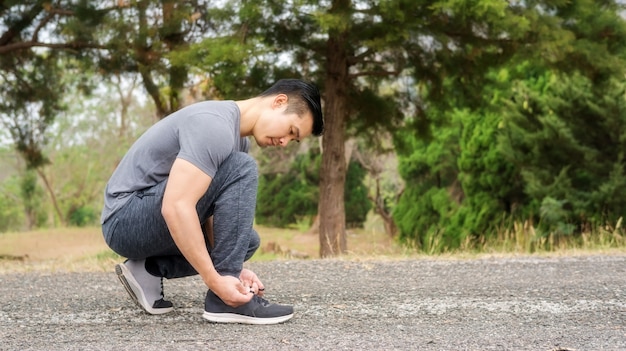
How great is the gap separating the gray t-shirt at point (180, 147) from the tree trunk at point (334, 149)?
600 centimetres

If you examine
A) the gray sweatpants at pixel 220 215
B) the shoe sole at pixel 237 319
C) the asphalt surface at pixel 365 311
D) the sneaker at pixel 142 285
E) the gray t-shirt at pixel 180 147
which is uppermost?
the gray t-shirt at pixel 180 147

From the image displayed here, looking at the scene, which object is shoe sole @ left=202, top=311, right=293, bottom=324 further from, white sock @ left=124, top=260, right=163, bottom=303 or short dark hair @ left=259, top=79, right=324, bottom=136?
short dark hair @ left=259, top=79, right=324, bottom=136

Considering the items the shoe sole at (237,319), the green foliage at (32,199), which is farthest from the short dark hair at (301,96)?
the green foliage at (32,199)

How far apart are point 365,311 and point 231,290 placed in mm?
657

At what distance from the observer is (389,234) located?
746 inches

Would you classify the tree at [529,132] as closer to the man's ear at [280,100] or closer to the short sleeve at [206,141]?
the man's ear at [280,100]

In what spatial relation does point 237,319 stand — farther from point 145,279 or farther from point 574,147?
point 574,147

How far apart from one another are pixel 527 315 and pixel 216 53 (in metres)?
4.92

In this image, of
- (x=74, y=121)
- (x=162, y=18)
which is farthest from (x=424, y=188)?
(x=74, y=121)

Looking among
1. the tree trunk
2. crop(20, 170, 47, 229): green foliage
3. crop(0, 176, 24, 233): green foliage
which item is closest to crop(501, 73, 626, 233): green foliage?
the tree trunk

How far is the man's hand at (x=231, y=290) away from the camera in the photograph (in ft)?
8.01

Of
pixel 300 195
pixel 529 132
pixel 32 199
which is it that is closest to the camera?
pixel 529 132

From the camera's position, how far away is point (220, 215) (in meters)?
2.46

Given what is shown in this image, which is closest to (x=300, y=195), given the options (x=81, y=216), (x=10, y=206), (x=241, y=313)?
(x=81, y=216)
